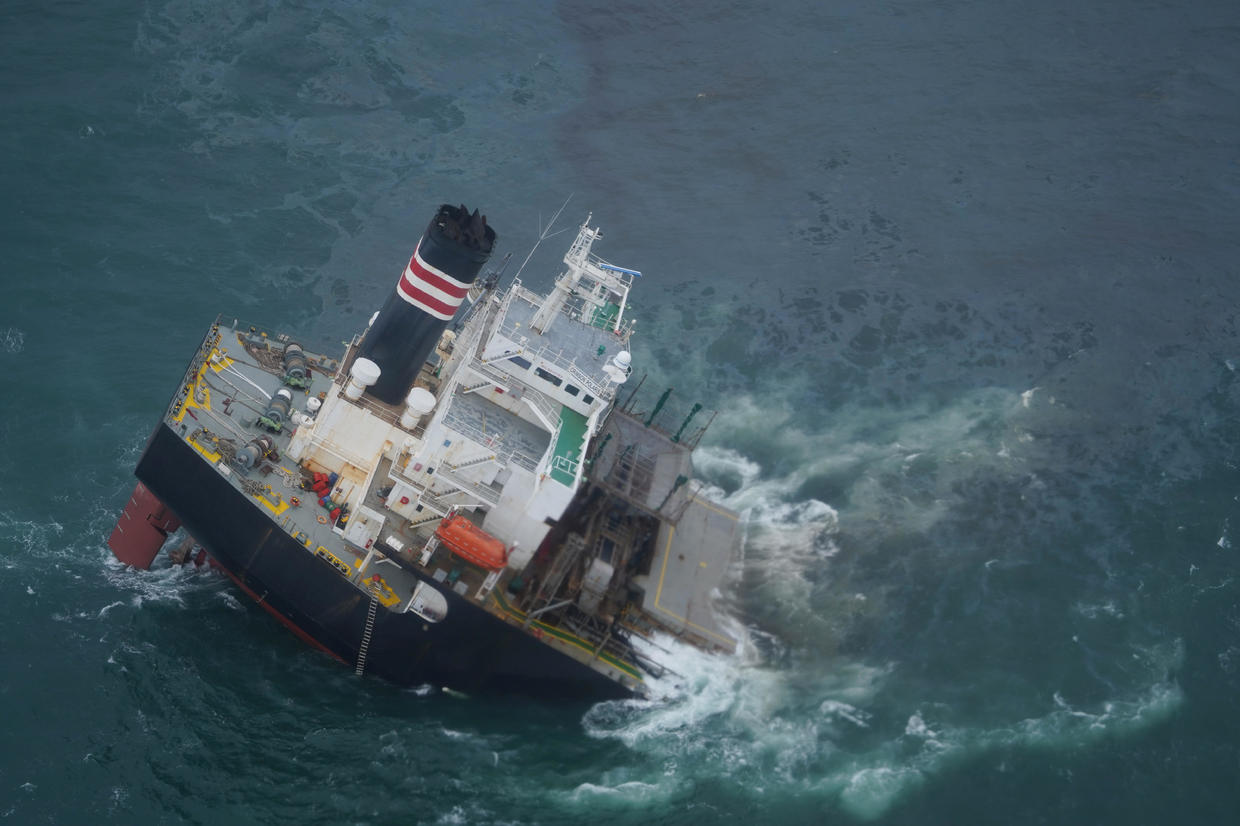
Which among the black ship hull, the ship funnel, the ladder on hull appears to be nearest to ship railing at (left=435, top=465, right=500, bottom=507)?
the black ship hull

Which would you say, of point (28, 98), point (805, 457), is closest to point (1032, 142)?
point (805, 457)

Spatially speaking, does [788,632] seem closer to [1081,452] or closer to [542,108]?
[1081,452]

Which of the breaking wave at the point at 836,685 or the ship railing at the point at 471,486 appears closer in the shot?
the breaking wave at the point at 836,685

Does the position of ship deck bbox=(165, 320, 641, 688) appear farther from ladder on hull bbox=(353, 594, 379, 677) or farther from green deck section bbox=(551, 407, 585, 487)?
green deck section bbox=(551, 407, 585, 487)

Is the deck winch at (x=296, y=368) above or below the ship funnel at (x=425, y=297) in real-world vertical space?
below

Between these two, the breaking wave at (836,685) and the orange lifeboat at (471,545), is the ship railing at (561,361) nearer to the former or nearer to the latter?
the orange lifeboat at (471,545)

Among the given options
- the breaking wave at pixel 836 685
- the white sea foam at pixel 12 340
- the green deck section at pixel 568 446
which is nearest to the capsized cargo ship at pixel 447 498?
the green deck section at pixel 568 446
